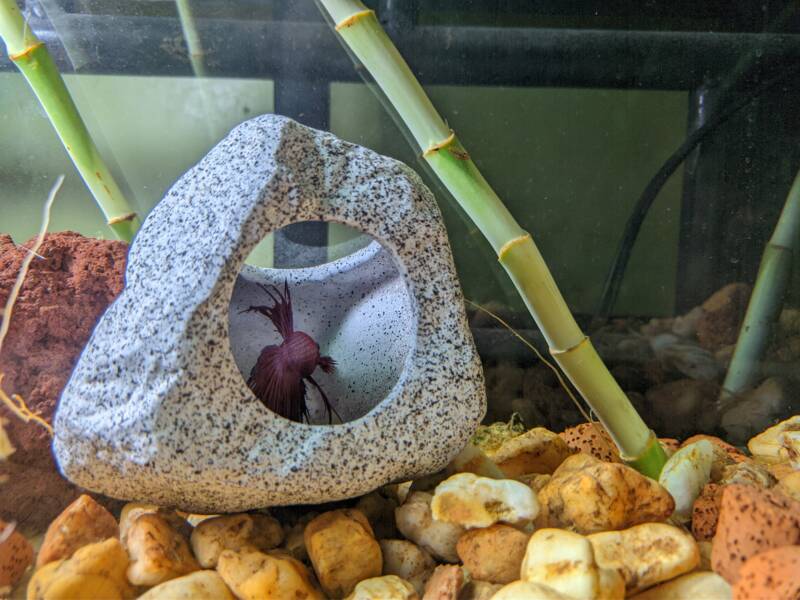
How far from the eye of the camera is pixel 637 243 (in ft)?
5.85

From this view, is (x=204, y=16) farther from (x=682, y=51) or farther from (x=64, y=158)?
(x=682, y=51)

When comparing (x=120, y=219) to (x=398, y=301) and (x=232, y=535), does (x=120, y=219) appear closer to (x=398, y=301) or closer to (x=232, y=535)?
(x=398, y=301)

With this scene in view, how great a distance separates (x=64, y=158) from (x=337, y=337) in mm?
842

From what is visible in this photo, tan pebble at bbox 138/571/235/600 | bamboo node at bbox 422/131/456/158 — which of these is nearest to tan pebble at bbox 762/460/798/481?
bamboo node at bbox 422/131/456/158

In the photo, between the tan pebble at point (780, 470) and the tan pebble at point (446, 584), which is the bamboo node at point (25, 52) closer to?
the tan pebble at point (446, 584)

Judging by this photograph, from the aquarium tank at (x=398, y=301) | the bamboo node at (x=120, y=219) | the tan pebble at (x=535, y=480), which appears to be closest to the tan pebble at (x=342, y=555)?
the aquarium tank at (x=398, y=301)

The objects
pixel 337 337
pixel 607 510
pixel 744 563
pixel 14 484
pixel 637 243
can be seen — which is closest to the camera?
pixel 744 563

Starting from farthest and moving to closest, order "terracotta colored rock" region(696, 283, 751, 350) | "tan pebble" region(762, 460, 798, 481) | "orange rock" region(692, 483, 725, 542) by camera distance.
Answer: "terracotta colored rock" region(696, 283, 751, 350) → "tan pebble" region(762, 460, 798, 481) → "orange rock" region(692, 483, 725, 542)

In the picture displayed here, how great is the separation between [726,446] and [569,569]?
937mm

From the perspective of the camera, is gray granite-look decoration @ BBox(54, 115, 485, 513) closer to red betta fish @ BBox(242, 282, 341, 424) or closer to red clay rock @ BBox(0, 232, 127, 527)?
red betta fish @ BBox(242, 282, 341, 424)

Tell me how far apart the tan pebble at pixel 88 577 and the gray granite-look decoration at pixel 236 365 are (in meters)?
0.08

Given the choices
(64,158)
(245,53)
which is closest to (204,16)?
(245,53)

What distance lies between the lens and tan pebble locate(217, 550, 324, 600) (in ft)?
2.93

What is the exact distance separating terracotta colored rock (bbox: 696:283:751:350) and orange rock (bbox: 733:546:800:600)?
1.00 meters
